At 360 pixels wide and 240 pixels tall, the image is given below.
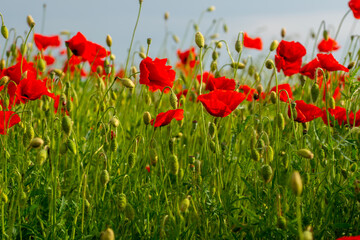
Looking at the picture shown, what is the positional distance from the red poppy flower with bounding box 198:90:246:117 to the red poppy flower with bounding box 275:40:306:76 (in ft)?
2.11

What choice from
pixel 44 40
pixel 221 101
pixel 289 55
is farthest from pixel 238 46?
pixel 44 40

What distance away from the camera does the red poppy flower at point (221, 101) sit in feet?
5.42

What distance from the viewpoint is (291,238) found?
5.05 ft

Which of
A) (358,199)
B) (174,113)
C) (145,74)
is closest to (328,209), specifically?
(358,199)

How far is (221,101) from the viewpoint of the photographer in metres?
1.66

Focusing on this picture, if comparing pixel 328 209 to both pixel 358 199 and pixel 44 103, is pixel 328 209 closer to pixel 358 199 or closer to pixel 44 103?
pixel 358 199

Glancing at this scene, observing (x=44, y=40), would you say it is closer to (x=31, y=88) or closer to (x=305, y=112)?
(x=31, y=88)

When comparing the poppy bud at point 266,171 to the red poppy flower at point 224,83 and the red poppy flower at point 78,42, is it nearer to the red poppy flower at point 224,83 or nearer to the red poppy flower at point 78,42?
the red poppy flower at point 224,83

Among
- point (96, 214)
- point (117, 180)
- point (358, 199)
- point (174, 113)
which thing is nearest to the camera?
point (358, 199)

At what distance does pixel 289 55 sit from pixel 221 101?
70 cm

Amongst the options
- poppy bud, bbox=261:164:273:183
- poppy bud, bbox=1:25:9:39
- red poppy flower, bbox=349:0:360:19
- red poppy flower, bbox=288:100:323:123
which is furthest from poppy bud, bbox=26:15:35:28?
red poppy flower, bbox=349:0:360:19

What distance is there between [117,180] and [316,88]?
86 centimetres

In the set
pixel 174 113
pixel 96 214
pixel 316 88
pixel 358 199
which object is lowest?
pixel 96 214

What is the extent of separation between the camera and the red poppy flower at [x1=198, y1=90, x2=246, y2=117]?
5.42 ft
